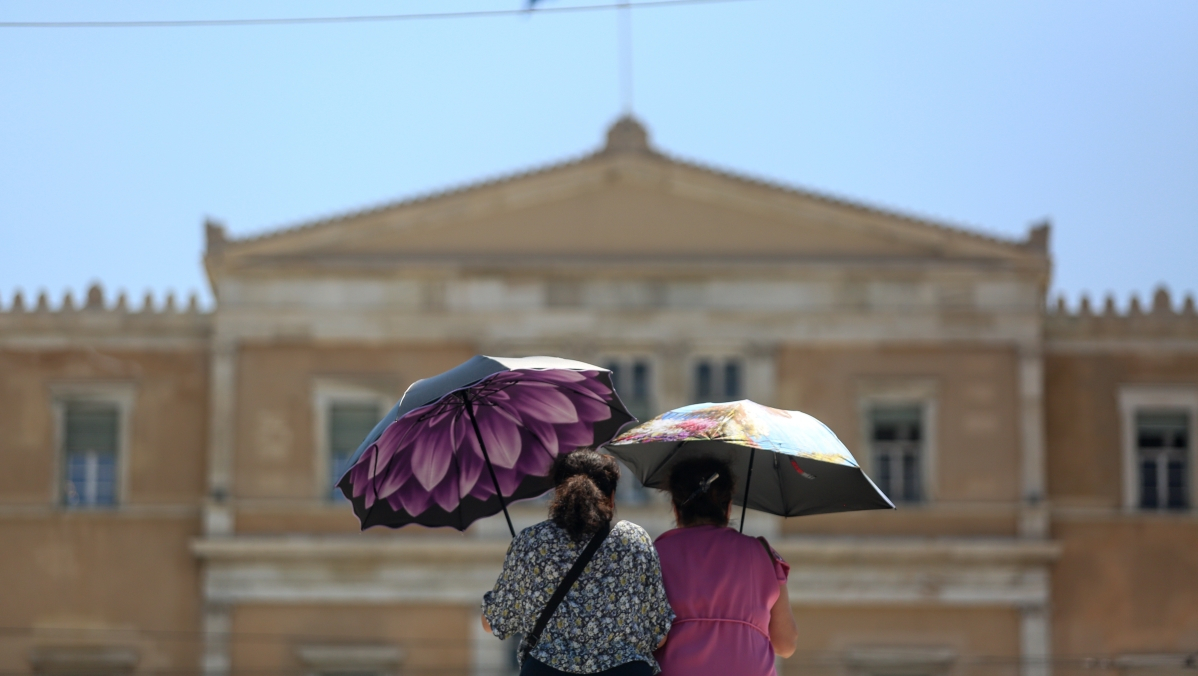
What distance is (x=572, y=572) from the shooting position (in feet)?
19.6

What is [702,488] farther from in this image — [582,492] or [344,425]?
[344,425]

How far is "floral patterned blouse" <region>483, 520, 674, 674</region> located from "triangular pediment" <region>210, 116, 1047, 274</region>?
61.6ft

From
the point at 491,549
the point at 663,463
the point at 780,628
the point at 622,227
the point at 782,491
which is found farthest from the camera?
the point at 622,227

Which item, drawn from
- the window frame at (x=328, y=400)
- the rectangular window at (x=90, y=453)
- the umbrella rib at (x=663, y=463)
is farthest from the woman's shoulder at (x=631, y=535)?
the rectangular window at (x=90, y=453)

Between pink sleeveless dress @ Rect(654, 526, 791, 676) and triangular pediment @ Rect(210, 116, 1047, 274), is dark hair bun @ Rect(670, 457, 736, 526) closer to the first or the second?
pink sleeveless dress @ Rect(654, 526, 791, 676)

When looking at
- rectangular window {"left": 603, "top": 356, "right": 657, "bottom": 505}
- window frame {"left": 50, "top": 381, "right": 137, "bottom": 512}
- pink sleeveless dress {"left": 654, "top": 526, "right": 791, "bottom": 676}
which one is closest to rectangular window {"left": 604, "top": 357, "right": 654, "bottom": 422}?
rectangular window {"left": 603, "top": 356, "right": 657, "bottom": 505}

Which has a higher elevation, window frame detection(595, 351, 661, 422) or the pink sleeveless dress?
window frame detection(595, 351, 661, 422)

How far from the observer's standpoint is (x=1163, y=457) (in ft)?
82.0

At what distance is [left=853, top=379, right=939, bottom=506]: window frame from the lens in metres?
24.5

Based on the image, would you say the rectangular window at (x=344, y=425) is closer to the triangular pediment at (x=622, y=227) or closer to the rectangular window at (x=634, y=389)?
the triangular pediment at (x=622, y=227)

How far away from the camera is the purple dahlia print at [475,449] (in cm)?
745

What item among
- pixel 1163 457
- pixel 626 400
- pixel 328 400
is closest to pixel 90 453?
pixel 328 400

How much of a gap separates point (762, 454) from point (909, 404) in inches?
700

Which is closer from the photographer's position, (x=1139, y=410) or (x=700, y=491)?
(x=700, y=491)
